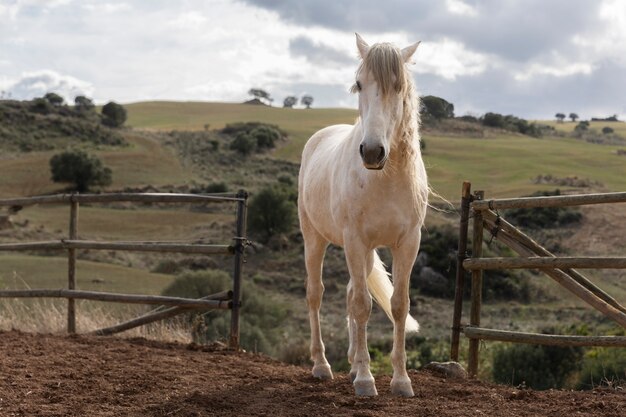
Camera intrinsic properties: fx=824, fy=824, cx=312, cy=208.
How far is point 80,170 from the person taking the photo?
42094mm

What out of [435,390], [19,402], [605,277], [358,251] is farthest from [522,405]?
[605,277]

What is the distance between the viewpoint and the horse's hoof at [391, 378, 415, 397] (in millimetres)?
5703

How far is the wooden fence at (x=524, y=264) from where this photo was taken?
620cm

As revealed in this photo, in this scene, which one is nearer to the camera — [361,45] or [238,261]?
[361,45]

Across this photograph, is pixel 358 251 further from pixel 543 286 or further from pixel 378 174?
pixel 543 286

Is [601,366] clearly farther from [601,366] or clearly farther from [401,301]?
[401,301]

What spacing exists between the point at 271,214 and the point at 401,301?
29.1m

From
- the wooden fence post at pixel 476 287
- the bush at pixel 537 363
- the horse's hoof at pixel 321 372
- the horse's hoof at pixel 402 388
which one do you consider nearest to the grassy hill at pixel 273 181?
the bush at pixel 537 363

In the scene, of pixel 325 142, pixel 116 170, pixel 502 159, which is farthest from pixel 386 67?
pixel 502 159

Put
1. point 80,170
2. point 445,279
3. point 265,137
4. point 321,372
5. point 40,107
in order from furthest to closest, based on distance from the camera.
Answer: point 40,107
point 265,137
point 80,170
point 445,279
point 321,372

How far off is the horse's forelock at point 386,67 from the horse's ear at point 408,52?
0.16 m

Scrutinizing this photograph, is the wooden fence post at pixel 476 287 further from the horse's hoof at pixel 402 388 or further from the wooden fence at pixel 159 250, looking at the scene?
the wooden fence at pixel 159 250

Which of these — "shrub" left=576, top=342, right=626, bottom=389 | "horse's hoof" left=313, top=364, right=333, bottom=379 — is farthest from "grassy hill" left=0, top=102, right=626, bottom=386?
"horse's hoof" left=313, top=364, right=333, bottom=379

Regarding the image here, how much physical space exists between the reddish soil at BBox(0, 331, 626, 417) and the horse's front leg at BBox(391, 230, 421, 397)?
0.15 metres
